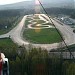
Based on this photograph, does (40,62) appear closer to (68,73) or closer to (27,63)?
(27,63)

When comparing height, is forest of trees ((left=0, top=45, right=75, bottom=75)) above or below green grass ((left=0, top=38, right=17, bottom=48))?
above

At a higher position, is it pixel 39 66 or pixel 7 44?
pixel 39 66

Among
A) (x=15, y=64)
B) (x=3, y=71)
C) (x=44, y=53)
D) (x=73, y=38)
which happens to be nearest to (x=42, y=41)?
(x=73, y=38)

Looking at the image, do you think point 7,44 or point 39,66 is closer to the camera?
point 39,66

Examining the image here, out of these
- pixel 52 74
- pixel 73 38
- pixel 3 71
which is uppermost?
pixel 3 71

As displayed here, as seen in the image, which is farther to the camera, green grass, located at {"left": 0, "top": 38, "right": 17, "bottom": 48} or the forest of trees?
green grass, located at {"left": 0, "top": 38, "right": 17, "bottom": 48}

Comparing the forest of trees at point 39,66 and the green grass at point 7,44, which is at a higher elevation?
the forest of trees at point 39,66

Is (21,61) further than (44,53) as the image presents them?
No

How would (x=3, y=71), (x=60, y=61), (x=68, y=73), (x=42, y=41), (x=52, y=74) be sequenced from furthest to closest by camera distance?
(x=42, y=41) → (x=60, y=61) → (x=52, y=74) → (x=68, y=73) → (x=3, y=71)

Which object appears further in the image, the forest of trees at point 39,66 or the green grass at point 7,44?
the green grass at point 7,44

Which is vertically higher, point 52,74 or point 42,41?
point 52,74

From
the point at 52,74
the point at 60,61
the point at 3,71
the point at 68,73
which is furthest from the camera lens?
the point at 60,61
